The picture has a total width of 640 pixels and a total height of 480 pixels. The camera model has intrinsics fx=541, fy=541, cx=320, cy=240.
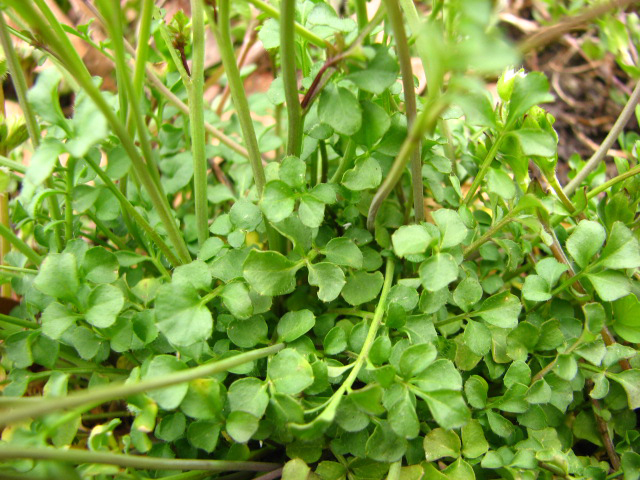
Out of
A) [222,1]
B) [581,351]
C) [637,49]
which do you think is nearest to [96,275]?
[222,1]

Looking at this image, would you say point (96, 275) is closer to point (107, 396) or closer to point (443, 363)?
point (107, 396)

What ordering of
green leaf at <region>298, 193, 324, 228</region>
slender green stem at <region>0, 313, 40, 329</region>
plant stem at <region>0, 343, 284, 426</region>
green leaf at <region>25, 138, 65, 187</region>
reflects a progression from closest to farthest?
1. plant stem at <region>0, 343, 284, 426</region>
2. green leaf at <region>25, 138, 65, 187</region>
3. green leaf at <region>298, 193, 324, 228</region>
4. slender green stem at <region>0, 313, 40, 329</region>

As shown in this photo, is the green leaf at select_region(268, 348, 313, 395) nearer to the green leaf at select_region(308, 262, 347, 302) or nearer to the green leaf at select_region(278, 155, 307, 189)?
the green leaf at select_region(308, 262, 347, 302)

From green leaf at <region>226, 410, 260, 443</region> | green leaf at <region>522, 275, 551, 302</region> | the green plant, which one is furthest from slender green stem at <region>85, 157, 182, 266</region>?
green leaf at <region>522, 275, 551, 302</region>

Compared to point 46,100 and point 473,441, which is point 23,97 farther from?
point 473,441

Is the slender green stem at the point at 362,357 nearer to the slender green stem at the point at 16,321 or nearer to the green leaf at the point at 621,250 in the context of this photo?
the green leaf at the point at 621,250

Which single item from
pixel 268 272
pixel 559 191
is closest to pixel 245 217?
pixel 268 272

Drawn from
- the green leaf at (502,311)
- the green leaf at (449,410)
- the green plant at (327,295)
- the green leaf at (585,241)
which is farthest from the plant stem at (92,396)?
the green leaf at (585,241)
